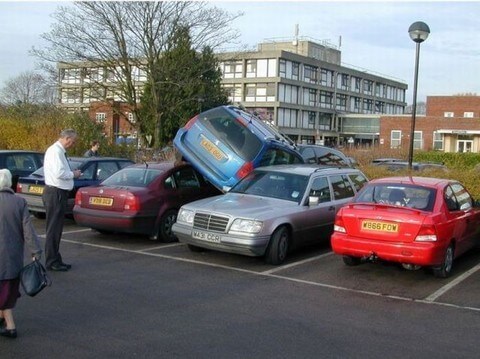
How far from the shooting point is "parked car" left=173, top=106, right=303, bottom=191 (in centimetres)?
1210

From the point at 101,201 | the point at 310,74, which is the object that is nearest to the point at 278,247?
the point at 101,201

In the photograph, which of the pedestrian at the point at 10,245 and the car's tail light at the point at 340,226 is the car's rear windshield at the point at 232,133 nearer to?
the car's tail light at the point at 340,226

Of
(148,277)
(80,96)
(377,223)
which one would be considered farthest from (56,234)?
(80,96)

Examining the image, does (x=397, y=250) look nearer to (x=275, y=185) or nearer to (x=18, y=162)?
(x=275, y=185)

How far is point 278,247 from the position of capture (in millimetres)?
9094

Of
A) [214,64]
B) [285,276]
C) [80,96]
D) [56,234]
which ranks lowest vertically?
[285,276]

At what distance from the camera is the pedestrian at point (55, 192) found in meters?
8.10

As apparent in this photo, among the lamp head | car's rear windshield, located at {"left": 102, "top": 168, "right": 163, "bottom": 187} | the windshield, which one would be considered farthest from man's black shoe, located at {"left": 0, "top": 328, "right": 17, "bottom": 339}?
the lamp head

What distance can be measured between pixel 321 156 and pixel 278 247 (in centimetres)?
1049

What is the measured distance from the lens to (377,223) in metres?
8.23

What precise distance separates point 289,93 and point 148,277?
226 ft

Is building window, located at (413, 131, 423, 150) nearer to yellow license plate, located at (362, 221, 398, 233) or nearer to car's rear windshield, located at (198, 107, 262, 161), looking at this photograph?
car's rear windshield, located at (198, 107, 262, 161)

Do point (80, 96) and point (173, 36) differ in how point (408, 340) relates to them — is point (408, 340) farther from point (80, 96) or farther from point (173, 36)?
point (80, 96)

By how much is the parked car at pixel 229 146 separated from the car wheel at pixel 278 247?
8.78 ft
